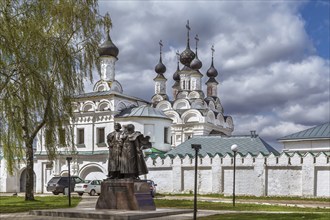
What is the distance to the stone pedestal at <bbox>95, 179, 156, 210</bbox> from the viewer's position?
1471 centimetres

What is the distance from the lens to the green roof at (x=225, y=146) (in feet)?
112

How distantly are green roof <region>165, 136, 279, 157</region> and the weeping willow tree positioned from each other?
14.2m

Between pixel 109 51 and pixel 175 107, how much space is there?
11183 millimetres

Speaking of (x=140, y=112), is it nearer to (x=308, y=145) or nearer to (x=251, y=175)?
(x=251, y=175)

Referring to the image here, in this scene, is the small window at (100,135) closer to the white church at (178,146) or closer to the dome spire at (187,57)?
the white church at (178,146)

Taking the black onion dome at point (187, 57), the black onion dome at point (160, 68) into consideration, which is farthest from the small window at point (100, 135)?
the black onion dome at point (160, 68)

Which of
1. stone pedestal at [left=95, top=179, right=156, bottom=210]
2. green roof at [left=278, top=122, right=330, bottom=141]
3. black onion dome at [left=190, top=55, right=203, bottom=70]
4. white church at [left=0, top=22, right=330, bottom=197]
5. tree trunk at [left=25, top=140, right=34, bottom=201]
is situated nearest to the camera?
stone pedestal at [left=95, top=179, right=156, bottom=210]

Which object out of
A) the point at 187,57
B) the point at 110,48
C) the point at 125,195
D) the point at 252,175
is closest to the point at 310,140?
the point at 252,175

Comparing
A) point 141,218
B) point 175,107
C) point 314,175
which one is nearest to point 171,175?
point 314,175

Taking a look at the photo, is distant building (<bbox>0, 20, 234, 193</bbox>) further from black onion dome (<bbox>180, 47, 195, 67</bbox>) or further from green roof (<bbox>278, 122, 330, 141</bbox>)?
green roof (<bbox>278, 122, 330, 141</bbox>)

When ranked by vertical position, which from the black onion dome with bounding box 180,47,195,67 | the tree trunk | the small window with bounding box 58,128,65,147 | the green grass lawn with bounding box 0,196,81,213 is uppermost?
the black onion dome with bounding box 180,47,195,67

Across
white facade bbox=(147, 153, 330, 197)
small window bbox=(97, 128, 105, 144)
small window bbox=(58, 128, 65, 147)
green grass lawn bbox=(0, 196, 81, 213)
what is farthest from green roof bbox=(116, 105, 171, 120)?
small window bbox=(58, 128, 65, 147)

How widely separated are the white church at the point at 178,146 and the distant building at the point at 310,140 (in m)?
1.66

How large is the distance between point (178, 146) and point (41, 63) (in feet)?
72.7
